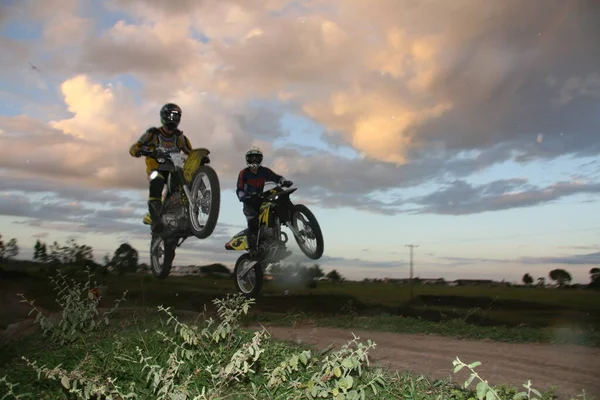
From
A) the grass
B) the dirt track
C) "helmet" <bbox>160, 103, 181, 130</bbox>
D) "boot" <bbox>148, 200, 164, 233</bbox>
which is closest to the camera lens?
the grass

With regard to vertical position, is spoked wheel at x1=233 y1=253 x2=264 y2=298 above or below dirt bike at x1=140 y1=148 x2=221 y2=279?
below

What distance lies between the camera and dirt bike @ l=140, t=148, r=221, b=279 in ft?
19.9

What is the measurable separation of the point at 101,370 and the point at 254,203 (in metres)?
2.43

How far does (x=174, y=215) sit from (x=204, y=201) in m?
0.63

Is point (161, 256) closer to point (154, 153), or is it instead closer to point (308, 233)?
point (154, 153)

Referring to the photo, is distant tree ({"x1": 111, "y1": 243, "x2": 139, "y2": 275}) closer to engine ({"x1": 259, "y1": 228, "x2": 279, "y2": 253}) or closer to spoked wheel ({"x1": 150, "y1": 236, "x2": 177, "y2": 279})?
spoked wheel ({"x1": 150, "y1": 236, "x2": 177, "y2": 279})

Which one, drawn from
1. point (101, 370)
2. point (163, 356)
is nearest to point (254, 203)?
point (163, 356)

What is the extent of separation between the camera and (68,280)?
29.2 feet

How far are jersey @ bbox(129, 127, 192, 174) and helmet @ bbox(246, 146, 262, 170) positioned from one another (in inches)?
28.1

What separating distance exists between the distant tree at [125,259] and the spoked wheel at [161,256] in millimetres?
256

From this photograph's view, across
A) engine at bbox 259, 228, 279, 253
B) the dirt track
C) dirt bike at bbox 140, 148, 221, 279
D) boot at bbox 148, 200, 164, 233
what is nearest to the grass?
the dirt track

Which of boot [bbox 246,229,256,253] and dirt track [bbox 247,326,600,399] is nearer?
dirt track [bbox 247,326,600,399]

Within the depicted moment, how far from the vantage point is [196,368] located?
5227 millimetres

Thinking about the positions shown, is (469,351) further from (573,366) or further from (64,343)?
(64,343)
